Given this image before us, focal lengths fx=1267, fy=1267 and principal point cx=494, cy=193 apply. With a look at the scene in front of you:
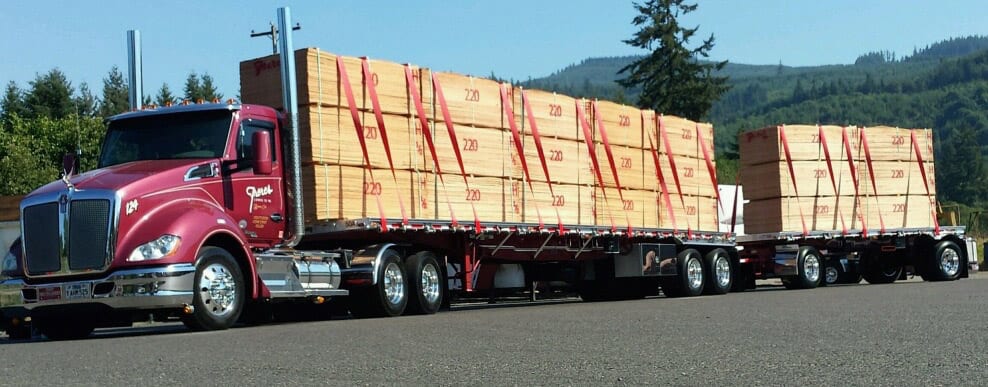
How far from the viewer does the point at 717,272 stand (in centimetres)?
2503

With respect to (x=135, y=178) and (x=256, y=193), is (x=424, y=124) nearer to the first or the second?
(x=256, y=193)

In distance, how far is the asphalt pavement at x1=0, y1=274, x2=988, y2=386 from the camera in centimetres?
826

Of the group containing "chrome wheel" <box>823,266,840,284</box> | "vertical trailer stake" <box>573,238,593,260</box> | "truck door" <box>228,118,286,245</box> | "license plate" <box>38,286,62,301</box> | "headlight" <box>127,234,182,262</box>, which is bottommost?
"chrome wheel" <box>823,266,840,284</box>

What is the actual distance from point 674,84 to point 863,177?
46.6 metres

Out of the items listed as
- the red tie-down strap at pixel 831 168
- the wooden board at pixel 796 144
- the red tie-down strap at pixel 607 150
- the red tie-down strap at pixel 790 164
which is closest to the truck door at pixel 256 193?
the red tie-down strap at pixel 607 150

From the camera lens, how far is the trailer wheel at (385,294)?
1667cm

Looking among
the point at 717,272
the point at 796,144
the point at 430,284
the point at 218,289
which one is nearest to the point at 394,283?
the point at 430,284

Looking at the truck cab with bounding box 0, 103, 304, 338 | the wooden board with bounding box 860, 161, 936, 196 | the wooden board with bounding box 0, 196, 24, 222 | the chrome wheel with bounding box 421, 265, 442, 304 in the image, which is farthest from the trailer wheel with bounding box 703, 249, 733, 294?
the wooden board with bounding box 0, 196, 24, 222

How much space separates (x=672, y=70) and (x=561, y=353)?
66.3 meters

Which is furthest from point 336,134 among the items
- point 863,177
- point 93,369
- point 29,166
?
point 29,166

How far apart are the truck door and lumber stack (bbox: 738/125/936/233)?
577 inches

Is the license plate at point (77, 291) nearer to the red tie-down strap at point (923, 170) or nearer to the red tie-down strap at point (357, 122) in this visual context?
the red tie-down strap at point (357, 122)

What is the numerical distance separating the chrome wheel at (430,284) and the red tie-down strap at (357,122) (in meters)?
1.19

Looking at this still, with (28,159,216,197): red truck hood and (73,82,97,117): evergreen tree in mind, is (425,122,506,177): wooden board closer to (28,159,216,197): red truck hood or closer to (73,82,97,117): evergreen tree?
(28,159,216,197): red truck hood
